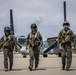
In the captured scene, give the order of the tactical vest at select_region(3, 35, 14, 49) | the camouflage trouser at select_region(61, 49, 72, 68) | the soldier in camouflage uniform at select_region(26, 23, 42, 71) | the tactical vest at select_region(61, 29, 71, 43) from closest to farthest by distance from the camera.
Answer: the camouflage trouser at select_region(61, 49, 72, 68) → the tactical vest at select_region(61, 29, 71, 43) → the soldier in camouflage uniform at select_region(26, 23, 42, 71) → the tactical vest at select_region(3, 35, 14, 49)

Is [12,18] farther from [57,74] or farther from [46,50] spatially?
[57,74]

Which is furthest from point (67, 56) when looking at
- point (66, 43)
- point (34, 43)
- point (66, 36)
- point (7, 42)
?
point (7, 42)

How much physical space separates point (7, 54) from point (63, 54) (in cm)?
225

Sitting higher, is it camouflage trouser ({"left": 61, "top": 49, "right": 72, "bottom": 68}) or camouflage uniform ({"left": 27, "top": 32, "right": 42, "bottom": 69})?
camouflage uniform ({"left": 27, "top": 32, "right": 42, "bottom": 69})

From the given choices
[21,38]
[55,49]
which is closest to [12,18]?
[21,38]

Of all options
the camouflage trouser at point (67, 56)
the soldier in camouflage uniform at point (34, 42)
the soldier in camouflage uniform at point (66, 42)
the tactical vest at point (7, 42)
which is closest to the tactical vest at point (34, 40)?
the soldier in camouflage uniform at point (34, 42)

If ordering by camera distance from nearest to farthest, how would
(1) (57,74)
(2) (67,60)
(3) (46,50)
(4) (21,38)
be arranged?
1. (1) (57,74)
2. (2) (67,60)
3. (3) (46,50)
4. (4) (21,38)

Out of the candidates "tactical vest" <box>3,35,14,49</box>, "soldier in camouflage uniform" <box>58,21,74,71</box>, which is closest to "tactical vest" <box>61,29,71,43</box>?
"soldier in camouflage uniform" <box>58,21,74,71</box>

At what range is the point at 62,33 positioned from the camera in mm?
14727

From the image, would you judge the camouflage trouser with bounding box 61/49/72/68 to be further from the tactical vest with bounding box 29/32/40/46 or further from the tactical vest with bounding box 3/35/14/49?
the tactical vest with bounding box 3/35/14/49

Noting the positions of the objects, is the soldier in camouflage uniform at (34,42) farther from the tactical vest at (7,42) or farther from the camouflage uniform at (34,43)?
the tactical vest at (7,42)

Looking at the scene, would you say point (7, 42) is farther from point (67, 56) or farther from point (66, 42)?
point (67, 56)

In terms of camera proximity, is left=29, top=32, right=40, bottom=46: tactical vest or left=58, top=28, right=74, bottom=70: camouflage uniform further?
left=29, top=32, right=40, bottom=46: tactical vest

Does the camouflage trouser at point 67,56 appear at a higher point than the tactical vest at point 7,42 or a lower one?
lower
